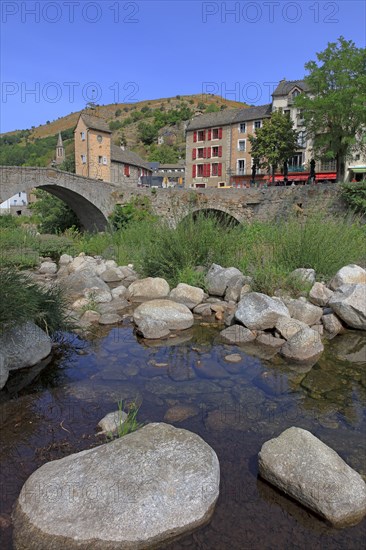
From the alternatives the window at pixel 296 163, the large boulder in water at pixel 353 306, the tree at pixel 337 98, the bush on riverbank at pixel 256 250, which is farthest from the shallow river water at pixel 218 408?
the window at pixel 296 163

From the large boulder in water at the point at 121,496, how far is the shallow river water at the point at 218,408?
14cm

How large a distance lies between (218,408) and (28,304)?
249 centimetres

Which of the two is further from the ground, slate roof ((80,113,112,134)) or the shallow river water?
slate roof ((80,113,112,134))

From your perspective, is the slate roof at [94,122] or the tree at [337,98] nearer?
the tree at [337,98]

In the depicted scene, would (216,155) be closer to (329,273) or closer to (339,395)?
(329,273)

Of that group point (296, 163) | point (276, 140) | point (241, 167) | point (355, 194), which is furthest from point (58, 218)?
point (296, 163)

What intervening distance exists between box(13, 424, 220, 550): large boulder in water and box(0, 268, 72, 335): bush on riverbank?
7.25 feet

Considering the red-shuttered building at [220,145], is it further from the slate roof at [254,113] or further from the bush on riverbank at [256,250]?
the bush on riverbank at [256,250]

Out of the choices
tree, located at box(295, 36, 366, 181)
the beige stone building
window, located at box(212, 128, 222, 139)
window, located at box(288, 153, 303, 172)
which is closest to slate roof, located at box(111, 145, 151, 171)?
the beige stone building

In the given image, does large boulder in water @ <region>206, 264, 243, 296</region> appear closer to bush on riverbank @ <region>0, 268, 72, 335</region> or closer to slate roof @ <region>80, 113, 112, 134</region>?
bush on riverbank @ <region>0, 268, 72, 335</region>

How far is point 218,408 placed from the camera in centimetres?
424

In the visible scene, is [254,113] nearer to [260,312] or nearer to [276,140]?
[276,140]

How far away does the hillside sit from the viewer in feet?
269

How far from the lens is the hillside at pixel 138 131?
82.0 meters
